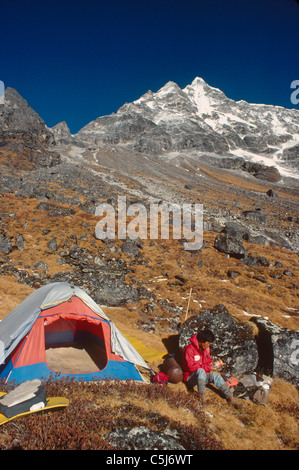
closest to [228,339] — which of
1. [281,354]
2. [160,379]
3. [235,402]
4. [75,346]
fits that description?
[281,354]

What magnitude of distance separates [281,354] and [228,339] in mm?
1725

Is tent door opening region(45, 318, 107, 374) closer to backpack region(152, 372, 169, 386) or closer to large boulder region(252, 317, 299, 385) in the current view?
Answer: backpack region(152, 372, 169, 386)

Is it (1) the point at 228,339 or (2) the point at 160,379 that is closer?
(2) the point at 160,379

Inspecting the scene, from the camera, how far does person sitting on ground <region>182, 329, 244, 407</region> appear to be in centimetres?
663

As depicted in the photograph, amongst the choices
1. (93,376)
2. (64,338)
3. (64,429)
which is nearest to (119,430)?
→ (64,429)

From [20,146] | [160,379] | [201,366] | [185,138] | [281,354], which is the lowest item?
[160,379]

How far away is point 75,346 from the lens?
973 centimetres

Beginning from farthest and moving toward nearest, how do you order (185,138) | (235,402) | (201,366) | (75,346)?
(185,138) → (75,346) → (201,366) → (235,402)

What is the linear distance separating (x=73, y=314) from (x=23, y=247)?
14.1 m

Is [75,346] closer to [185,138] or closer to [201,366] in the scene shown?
[201,366]

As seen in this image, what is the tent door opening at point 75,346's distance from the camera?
8336 mm

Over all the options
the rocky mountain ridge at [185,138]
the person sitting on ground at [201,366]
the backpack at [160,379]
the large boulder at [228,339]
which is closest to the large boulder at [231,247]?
the large boulder at [228,339]

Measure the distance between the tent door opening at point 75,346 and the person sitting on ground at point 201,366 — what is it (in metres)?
2.91

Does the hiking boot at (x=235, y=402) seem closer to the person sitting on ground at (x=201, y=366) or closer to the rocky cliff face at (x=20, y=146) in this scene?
the person sitting on ground at (x=201, y=366)
